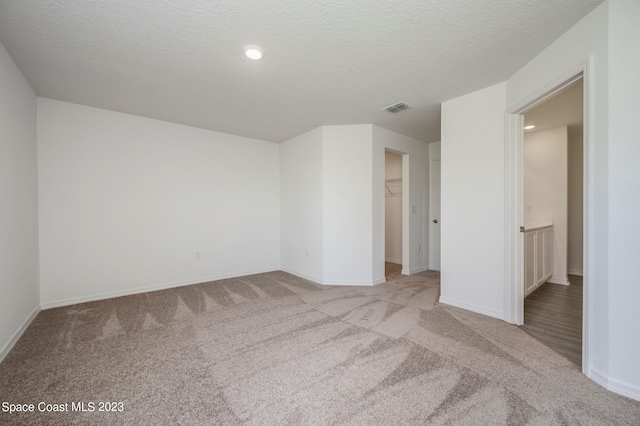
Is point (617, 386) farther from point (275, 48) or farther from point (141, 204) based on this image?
point (141, 204)

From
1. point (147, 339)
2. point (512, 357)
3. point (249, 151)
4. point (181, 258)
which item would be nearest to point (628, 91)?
point (512, 357)

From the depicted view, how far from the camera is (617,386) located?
1555 mm

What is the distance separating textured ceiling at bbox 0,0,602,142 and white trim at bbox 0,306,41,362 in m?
2.47

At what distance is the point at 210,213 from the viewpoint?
170 inches

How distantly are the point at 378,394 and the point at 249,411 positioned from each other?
0.78 meters

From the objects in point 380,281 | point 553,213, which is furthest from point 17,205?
point 553,213

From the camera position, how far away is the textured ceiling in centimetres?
170

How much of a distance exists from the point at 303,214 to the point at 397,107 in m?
2.30

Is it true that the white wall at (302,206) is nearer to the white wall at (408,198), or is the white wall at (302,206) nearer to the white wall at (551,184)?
the white wall at (408,198)

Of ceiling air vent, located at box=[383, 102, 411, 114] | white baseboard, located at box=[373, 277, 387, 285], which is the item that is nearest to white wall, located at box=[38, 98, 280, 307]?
white baseboard, located at box=[373, 277, 387, 285]

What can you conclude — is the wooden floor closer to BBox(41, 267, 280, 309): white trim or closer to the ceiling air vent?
the ceiling air vent

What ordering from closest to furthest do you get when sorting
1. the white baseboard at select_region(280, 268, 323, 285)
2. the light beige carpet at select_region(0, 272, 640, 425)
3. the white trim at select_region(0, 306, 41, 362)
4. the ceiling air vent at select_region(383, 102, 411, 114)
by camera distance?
the light beige carpet at select_region(0, 272, 640, 425) < the white trim at select_region(0, 306, 41, 362) < the ceiling air vent at select_region(383, 102, 411, 114) < the white baseboard at select_region(280, 268, 323, 285)

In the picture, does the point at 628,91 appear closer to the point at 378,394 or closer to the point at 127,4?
the point at 378,394

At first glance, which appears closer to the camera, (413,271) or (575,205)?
(575,205)
